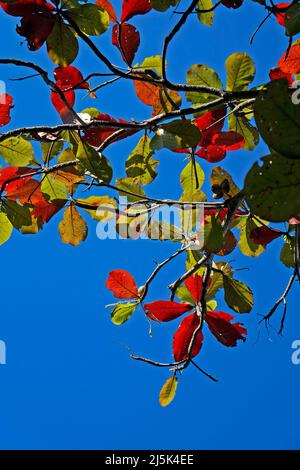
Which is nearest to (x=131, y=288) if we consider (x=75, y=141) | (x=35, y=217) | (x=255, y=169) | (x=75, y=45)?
(x=35, y=217)

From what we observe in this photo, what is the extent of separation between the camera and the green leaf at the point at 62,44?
3.35 feet

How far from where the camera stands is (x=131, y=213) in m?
1.31

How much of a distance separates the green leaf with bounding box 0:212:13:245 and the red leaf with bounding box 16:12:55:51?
0.39m

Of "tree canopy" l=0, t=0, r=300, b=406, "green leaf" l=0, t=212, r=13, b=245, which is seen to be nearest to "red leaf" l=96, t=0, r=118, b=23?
"tree canopy" l=0, t=0, r=300, b=406

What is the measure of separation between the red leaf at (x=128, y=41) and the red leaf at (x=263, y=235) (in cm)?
54

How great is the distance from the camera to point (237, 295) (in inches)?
51.5

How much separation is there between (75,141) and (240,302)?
0.56 meters

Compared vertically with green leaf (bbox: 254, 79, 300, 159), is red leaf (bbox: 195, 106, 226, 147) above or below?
above

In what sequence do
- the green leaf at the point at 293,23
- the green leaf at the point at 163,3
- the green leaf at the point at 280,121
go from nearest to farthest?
the green leaf at the point at 280,121 → the green leaf at the point at 293,23 → the green leaf at the point at 163,3

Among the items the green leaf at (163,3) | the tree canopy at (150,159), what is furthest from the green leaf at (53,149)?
the green leaf at (163,3)

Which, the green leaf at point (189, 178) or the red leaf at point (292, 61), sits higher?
the red leaf at point (292, 61)

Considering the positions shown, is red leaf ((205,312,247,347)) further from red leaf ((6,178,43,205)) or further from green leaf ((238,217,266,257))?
red leaf ((6,178,43,205))

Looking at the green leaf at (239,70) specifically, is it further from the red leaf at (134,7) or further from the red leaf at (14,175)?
the red leaf at (14,175)

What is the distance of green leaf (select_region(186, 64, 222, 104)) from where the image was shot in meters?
1.25
